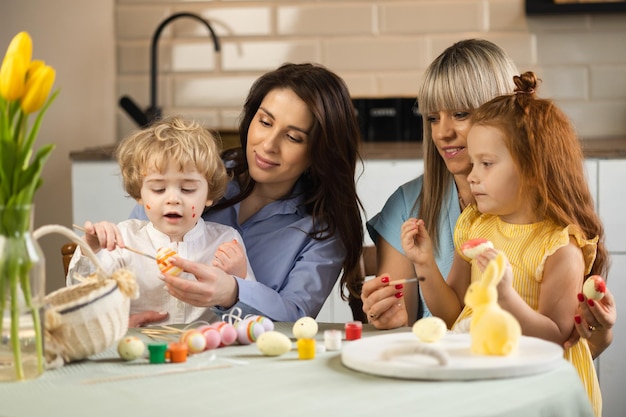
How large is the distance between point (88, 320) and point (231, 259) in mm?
542

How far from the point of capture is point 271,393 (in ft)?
4.09

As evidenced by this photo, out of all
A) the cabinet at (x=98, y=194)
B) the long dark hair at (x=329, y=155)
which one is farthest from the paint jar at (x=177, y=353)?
the cabinet at (x=98, y=194)

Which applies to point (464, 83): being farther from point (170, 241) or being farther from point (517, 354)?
point (517, 354)

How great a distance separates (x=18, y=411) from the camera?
1.18m

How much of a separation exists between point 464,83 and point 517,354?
2.95 feet

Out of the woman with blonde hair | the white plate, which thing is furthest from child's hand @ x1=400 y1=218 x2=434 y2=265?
the white plate

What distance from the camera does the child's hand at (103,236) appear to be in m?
1.92

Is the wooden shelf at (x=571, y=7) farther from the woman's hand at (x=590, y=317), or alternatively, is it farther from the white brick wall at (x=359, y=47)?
the woman's hand at (x=590, y=317)

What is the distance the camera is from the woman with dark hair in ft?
7.08

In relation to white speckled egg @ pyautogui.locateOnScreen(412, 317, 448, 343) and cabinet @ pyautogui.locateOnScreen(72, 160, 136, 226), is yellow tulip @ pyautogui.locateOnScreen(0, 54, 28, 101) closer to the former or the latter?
white speckled egg @ pyautogui.locateOnScreen(412, 317, 448, 343)

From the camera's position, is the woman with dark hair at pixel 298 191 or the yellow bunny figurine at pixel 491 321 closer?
the yellow bunny figurine at pixel 491 321

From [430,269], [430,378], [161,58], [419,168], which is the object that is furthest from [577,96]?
[430,378]

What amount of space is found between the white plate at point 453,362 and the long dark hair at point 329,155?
2.62 ft

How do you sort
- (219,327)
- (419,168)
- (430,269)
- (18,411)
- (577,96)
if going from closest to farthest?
1. (18,411)
2. (219,327)
3. (430,269)
4. (419,168)
5. (577,96)
